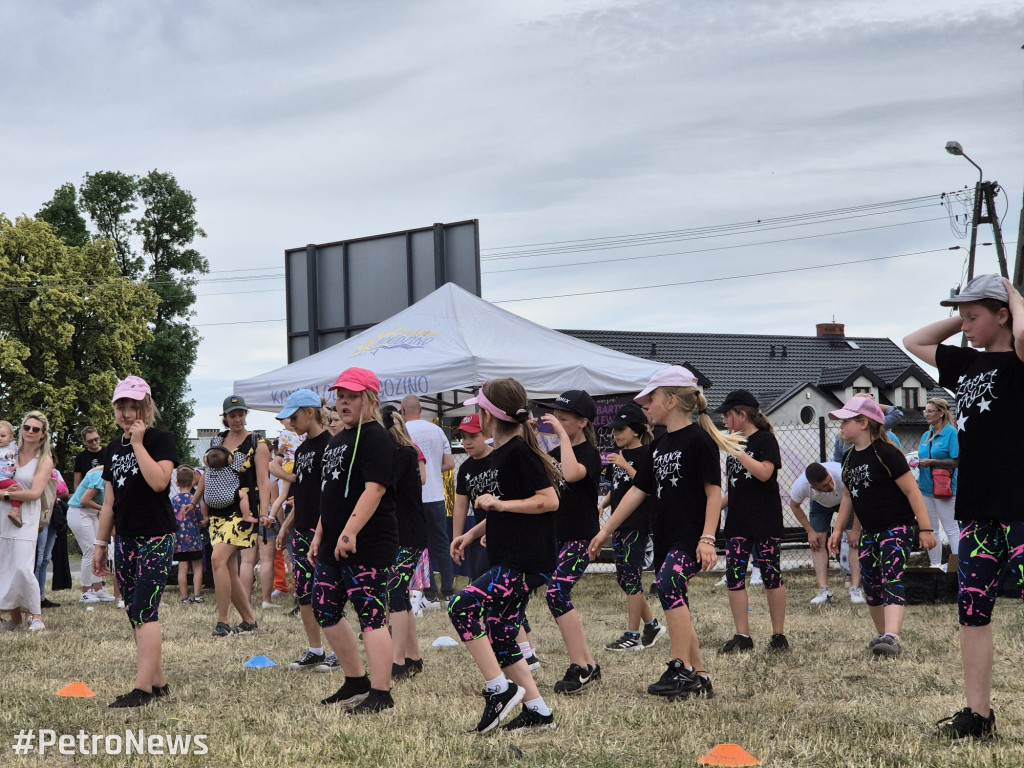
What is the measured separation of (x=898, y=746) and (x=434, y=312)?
1089 centimetres

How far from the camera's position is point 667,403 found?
248 inches

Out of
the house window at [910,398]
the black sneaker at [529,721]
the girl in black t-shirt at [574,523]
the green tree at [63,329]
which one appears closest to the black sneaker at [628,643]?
the girl in black t-shirt at [574,523]

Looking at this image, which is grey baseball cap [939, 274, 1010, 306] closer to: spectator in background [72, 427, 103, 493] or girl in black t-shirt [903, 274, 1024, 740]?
girl in black t-shirt [903, 274, 1024, 740]

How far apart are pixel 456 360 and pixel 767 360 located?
46791 millimetres

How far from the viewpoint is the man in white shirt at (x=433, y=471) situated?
1103cm

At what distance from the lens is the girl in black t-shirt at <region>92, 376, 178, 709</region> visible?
6.20 metres

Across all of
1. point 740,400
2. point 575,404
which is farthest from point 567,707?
point 740,400

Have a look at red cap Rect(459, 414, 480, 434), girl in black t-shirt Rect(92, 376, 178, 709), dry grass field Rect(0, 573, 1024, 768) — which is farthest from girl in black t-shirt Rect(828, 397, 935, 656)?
girl in black t-shirt Rect(92, 376, 178, 709)

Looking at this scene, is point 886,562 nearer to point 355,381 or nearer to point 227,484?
point 355,381

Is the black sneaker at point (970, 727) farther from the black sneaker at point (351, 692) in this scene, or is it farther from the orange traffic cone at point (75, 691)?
the orange traffic cone at point (75, 691)

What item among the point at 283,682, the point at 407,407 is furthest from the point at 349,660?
the point at 407,407

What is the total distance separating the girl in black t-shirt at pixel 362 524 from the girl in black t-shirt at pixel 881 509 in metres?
3.30

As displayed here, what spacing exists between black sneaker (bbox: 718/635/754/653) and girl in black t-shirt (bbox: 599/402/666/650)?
59 cm

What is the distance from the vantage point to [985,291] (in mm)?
4844
